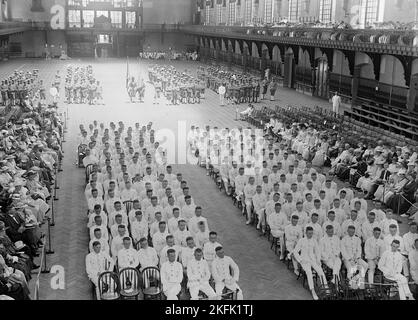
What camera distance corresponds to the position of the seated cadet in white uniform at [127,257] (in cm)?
1002

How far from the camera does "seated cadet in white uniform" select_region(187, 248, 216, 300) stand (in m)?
9.38

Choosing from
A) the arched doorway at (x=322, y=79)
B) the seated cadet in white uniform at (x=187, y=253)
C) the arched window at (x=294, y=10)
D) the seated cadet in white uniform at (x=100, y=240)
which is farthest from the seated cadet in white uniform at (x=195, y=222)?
the arched window at (x=294, y=10)

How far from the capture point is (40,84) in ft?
122

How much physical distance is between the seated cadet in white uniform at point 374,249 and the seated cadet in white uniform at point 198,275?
10.2 ft

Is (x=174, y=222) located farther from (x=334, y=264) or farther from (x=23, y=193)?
(x=23, y=193)

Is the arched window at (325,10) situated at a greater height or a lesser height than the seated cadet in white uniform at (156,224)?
greater

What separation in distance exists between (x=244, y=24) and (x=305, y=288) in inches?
1641

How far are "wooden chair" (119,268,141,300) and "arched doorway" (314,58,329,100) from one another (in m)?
27.5

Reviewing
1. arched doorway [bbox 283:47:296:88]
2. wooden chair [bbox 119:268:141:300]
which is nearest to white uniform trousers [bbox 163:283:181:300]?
wooden chair [bbox 119:268:141:300]

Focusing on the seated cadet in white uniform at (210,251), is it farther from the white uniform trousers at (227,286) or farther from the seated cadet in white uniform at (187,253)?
the white uniform trousers at (227,286)

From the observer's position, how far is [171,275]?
9.46m

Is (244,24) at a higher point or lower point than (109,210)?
higher
